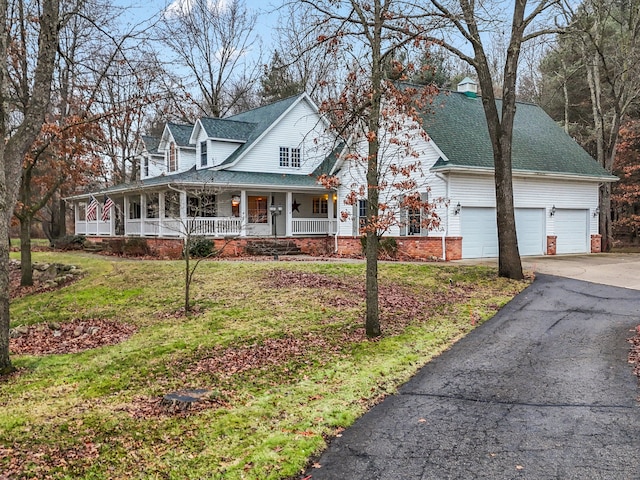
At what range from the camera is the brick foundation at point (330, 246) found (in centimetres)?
1767

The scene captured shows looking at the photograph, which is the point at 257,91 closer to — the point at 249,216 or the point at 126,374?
the point at 249,216

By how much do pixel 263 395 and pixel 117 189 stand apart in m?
21.2

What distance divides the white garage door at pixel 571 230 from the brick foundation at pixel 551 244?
1.36 feet

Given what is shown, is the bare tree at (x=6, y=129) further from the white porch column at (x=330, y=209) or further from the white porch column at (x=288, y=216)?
the white porch column at (x=330, y=209)

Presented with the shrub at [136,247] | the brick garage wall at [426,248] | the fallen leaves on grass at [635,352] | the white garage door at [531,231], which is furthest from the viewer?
the shrub at [136,247]

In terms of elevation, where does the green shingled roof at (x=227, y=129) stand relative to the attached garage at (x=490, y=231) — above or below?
above

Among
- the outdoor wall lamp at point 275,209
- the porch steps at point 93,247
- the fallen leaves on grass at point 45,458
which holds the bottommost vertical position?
the fallen leaves on grass at point 45,458

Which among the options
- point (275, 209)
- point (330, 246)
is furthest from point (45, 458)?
point (330, 246)

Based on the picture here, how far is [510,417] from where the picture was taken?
520 centimetres

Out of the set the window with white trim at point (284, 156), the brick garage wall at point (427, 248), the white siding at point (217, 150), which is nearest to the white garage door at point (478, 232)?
the brick garage wall at point (427, 248)

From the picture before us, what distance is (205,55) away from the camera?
114 ft

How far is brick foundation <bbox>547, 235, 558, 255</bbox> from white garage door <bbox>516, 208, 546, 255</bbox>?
178 mm

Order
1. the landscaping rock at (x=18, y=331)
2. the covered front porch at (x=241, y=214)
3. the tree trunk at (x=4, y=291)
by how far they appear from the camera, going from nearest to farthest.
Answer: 1. the tree trunk at (x=4, y=291)
2. the landscaping rock at (x=18, y=331)
3. the covered front porch at (x=241, y=214)

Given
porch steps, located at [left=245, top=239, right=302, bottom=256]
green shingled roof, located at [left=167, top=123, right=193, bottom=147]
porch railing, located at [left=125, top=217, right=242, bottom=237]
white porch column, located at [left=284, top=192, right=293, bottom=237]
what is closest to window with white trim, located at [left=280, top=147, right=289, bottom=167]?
white porch column, located at [left=284, top=192, right=293, bottom=237]
